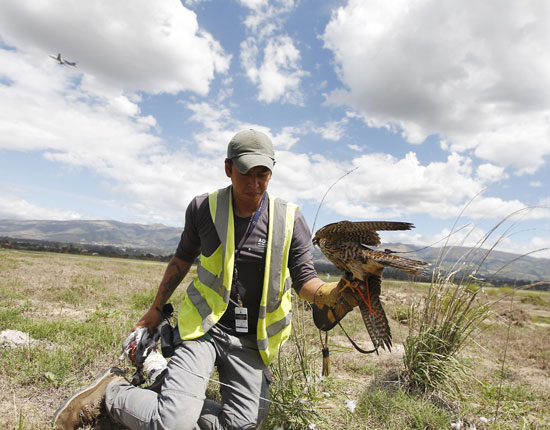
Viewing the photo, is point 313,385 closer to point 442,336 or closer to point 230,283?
point 230,283

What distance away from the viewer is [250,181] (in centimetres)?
306

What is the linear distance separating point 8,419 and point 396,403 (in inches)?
136

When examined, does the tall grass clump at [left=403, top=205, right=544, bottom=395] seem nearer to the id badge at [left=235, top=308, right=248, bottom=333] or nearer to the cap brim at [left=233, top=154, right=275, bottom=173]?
the id badge at [left=235, top=308, right=248, bottom=333]

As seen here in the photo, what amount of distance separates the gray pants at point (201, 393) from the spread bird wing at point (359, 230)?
4.51ft

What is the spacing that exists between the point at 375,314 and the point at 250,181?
153 cm

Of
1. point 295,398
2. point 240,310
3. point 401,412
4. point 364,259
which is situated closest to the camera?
point 364,259

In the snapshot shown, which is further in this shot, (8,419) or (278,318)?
(278,318)

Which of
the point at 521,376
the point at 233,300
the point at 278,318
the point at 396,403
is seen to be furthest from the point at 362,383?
the point at 521,376

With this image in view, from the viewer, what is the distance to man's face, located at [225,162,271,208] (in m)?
3.05

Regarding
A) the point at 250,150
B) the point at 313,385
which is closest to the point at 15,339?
the point at 313,385

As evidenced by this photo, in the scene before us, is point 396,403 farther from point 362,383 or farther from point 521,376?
point 521,376

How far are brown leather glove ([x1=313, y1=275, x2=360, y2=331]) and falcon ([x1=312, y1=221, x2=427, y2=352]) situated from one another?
40 millimetres

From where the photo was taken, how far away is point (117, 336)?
450 centimetres

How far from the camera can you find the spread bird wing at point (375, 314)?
2611mm
